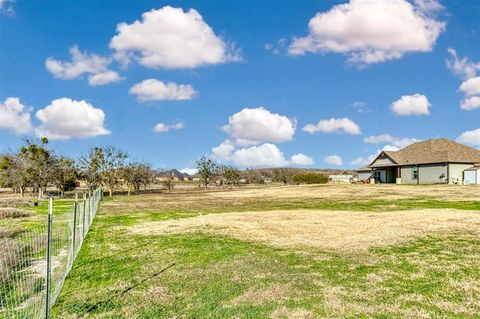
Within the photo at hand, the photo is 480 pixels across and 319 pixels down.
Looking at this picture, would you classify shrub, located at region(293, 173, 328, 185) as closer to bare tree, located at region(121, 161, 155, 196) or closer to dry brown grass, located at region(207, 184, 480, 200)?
dry brown grass, located at region(207, 184, 480, 200)

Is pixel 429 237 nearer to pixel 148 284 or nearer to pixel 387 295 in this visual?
pixel 387 295

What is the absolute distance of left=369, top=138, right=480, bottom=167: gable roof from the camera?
49188mm

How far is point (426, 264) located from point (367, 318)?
154 inches

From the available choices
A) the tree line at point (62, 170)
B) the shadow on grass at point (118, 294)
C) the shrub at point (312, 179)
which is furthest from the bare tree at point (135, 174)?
the shadow on grass at point (118, 294)

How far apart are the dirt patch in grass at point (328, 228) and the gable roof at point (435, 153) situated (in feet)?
→ 115

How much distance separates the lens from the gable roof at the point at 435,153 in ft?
161

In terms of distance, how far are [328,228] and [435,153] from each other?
43.3m

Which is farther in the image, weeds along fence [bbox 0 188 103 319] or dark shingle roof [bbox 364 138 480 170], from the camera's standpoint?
dark shingle roof [bbox 364 138 480 170]

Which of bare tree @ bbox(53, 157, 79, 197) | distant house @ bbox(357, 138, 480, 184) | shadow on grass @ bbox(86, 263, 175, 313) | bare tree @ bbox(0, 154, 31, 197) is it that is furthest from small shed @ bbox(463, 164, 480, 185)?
bare tree @ bbox(0, 154, 31, 197)

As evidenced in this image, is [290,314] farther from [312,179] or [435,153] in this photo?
[312,179]

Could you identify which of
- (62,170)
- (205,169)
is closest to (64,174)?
(62,170)

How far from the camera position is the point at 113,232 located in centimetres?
1552

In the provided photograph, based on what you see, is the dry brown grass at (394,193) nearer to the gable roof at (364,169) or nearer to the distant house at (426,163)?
the distant house at (426,163)

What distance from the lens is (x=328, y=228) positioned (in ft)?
49.5
